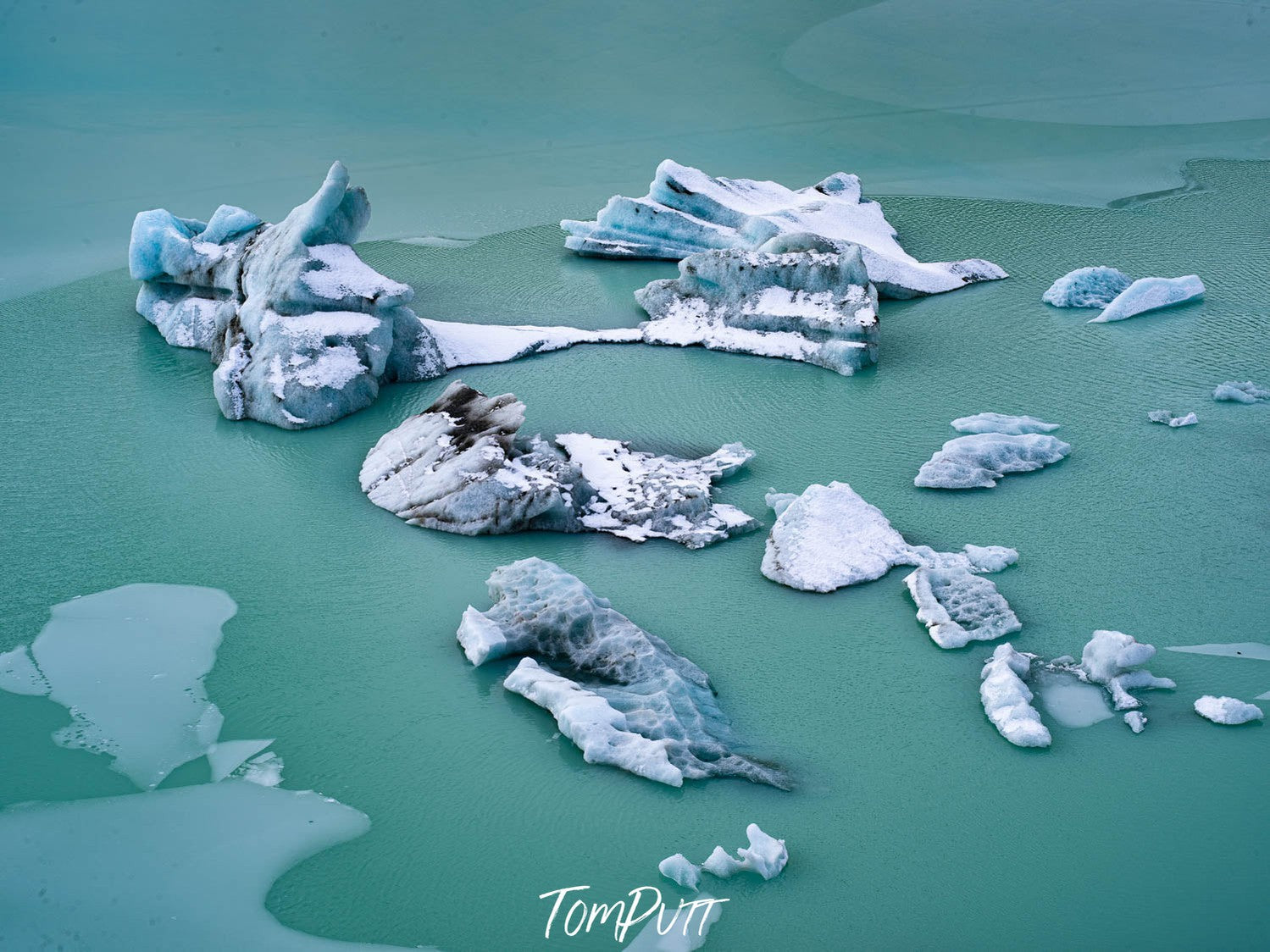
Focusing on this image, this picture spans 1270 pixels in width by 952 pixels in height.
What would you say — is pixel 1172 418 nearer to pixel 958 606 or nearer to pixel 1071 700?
pixel 958 606

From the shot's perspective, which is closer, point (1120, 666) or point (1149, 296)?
point (1120, 666)

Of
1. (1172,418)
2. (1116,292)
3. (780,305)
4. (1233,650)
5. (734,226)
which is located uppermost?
(734,226)

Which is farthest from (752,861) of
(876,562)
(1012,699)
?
(876,562)

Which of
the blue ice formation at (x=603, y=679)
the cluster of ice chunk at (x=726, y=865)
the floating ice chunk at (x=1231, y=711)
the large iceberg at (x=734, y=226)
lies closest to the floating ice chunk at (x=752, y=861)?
the cluster of ice chunk at (x=726, y=865)

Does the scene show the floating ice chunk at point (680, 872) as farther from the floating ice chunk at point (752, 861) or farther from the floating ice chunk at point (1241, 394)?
the floating ice chunk at point (1241, 394)

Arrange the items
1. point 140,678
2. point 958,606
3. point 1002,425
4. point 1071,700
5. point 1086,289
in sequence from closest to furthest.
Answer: point 1071,700, point 140,678, point 958,606, point 1002,425, point 1086,289

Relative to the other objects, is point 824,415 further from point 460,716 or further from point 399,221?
point 399,221

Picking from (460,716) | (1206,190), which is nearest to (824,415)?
(460,716)
